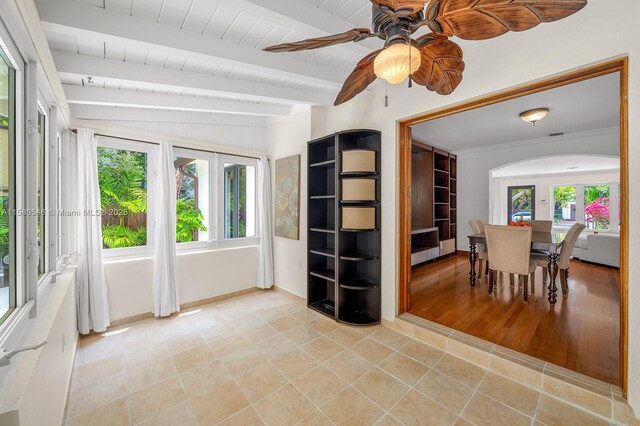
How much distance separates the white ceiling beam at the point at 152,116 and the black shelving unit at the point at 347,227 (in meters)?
1.30

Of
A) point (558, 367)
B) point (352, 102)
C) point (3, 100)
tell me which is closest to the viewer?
point (3, 100)

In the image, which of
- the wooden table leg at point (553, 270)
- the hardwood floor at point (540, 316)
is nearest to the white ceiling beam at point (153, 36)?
Result: the hardwood floor at point (540, 316)

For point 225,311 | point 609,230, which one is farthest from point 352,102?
point 609,230

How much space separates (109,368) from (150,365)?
311 mm

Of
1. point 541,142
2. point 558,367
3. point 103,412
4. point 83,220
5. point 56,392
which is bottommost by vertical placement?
point 103,412

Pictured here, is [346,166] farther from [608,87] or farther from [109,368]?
[608,87]

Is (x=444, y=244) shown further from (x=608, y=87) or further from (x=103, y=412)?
(x=103, y=412)

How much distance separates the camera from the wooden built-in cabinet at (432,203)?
521cm

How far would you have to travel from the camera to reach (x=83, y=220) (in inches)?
104

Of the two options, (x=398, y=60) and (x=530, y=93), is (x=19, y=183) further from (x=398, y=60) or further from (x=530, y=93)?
(x=530, y=93)

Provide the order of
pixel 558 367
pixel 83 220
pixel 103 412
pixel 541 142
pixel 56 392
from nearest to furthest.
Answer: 1. pixel 56 392
2. pixel 103 412
3. pixel 558 367
4. pixel 83 220
5. pixel 541 142

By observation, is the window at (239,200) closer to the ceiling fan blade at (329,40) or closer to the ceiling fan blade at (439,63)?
the ceiling fan blade at (329,40)

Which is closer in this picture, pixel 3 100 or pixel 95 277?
pixel 3 100

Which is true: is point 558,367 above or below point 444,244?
below
